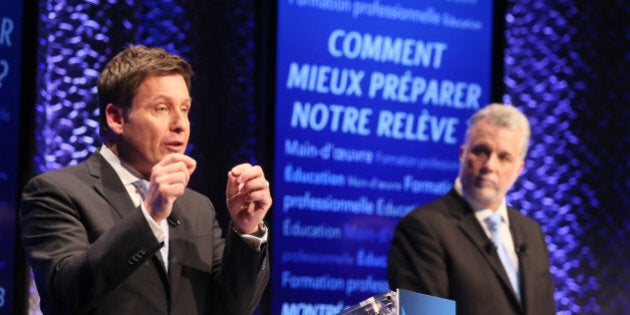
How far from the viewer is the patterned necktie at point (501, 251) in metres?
3.98

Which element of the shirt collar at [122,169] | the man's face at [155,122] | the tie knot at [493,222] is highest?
the man's face at [155,122]

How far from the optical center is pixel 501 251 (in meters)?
4.04

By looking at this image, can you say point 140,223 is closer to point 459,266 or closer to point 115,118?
point 115,118

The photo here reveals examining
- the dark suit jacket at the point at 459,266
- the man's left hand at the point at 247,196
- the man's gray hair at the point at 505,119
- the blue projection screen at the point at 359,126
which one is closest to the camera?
the man's left hand at the point at 247,196

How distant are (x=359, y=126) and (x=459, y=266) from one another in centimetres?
111

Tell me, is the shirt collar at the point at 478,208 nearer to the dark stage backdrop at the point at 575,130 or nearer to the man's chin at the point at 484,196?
the man's chin at the point at 484,196

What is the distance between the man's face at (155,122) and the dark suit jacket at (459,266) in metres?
1.37

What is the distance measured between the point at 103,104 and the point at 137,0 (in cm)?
169

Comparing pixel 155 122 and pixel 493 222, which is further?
pixel 493 222

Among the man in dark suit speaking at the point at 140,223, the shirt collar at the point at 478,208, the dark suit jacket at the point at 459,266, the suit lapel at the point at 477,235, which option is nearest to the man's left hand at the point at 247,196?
the man in dark suit speaking at the point at 140,223

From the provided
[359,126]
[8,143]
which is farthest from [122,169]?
[359,126]

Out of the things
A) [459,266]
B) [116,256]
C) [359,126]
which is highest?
[359,126]

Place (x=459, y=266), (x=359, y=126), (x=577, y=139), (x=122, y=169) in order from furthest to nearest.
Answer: (x=577, y=139) < (x=359, y=126) < (x=459, y=266) < (x=122, y=169)

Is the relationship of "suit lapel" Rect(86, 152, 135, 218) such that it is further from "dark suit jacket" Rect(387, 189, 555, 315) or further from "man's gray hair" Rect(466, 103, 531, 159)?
"man's gray hair" Rect(466, 103, 531, 159)
